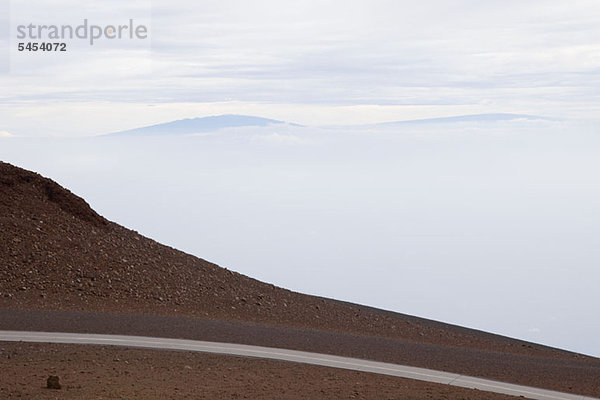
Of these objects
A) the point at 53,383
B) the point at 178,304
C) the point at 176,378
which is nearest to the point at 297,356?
the point at 176,378

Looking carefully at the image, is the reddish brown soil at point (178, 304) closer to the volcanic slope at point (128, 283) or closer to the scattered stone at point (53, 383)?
the volcanic slope at point (128, 283)

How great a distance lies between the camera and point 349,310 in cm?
3678

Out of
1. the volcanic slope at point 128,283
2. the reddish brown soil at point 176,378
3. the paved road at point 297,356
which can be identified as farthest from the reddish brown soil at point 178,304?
the reddish brown soil at point 176,378

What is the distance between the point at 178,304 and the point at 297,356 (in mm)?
8669

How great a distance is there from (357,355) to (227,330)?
16.7 ft

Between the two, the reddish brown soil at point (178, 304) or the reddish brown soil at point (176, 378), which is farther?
the reddish brown soil at point (178, 304)

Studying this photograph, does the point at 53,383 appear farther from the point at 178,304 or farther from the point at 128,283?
the point at 128,283

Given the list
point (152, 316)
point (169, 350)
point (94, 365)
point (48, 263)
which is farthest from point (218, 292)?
point (94, 365)

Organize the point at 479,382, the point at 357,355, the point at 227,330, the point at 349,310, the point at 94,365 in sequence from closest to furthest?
the point at 94,365 < the point at 479,382 < the point at 357,355 < the point at 227,330 < the point at 349,310

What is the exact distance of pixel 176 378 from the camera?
21.4 metres

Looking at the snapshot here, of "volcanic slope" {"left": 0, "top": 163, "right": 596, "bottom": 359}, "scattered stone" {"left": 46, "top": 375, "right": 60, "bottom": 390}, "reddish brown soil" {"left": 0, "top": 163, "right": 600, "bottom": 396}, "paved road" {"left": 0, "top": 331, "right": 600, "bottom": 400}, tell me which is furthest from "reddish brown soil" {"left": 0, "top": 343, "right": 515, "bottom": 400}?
"volcanic slope" {"left": 0, "top": 163, "right": 596, "bottom": 359}

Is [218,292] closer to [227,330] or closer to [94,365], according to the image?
[227,330]

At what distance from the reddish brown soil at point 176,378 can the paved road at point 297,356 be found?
34.5 inches

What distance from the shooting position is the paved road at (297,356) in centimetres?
2397
